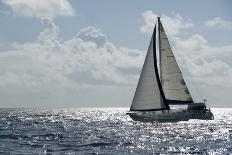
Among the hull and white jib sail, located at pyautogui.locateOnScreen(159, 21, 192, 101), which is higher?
white jib sail, located at pyautogui.locateOnScreen(159, 21, 192, 101)

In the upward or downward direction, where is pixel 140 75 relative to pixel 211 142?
upward

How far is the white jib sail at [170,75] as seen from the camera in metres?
91.1

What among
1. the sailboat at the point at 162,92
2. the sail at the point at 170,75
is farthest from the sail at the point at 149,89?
the sail at the point at 170,75

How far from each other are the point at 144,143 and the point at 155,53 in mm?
36504

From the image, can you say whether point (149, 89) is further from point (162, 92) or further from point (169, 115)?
point (169, 115)

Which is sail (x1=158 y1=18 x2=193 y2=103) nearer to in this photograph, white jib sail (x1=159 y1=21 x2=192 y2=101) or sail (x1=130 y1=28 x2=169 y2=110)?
white jib sail (x1=159 y1=21 x2=192 y2=101)

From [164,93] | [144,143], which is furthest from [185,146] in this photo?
[164,93]

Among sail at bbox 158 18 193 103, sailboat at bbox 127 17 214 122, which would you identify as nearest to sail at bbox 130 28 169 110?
sailboat at bbox 127 17 214 122

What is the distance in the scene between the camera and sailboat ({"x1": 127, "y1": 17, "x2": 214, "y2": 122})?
85000 millimetres

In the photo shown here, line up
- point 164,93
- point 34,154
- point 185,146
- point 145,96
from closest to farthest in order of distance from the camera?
1. point 34,154
2. point 185,146
3. point 145,96
4. point 164,93

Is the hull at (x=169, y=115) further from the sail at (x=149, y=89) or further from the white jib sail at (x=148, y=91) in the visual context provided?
the white jib sail at (x=148, y=91)

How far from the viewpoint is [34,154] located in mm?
42281

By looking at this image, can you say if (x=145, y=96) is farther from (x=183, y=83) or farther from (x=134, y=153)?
(x=134, y=153)

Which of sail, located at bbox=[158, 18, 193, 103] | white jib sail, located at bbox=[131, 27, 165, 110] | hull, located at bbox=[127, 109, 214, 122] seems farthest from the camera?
sail, located at bbox=[158, 18, 193, 103]
